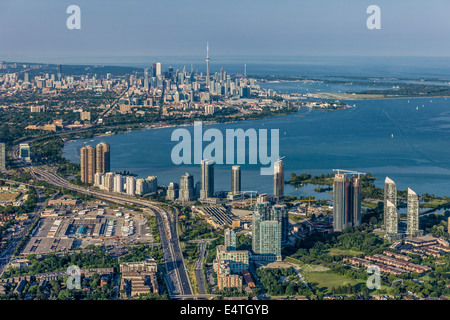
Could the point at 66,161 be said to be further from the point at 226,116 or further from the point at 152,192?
the point at 226,116

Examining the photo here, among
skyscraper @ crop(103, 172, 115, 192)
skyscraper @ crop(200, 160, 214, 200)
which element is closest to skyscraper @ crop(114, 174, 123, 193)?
skyscraper @ crop(103, 172, 115, 192)

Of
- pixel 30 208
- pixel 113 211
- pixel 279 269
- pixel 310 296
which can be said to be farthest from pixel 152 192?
pixel 310 296

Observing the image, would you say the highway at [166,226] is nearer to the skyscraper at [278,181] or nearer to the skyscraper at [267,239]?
the skyscraper at [267,239]

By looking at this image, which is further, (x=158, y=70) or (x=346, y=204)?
(x=158, y=70)

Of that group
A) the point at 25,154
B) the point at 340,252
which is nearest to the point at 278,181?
the point at 340,252

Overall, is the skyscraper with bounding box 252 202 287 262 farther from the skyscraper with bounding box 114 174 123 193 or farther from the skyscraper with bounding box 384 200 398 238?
the skyscraper with bounding box 114 174 123 193

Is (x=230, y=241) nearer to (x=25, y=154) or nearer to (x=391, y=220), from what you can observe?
(x=391, y=220)

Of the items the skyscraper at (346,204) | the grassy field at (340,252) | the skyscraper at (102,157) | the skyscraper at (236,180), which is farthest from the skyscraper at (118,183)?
the grassy field at (340,252)
